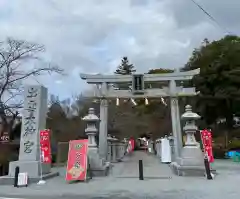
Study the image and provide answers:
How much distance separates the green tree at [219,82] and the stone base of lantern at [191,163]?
27.8 meters

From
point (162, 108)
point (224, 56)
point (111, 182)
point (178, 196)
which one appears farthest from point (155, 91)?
point (162, 108)

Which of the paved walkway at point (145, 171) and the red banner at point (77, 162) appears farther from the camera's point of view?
the paved walkway at point (145, 171)

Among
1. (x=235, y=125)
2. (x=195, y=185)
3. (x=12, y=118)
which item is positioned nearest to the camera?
(x=195, y=185)

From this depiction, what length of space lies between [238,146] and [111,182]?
29.2 metres

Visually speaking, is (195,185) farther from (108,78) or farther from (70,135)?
(70,135)

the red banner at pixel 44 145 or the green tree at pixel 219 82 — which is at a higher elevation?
the green tree at pixel 219 82

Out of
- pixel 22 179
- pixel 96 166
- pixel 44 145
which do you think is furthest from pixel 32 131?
pixel 96 166

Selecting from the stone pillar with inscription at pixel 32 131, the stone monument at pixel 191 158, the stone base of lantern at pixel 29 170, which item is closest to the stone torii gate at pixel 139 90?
the stone monument at pixel 191 158

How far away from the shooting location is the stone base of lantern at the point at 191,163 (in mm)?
17919

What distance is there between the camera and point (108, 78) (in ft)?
81.5

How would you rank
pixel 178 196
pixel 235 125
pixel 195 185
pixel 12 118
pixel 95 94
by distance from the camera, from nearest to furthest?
pixel 178 196, pixel 195 185, pixel 95 94, pixel 12 118, pixel 235 125

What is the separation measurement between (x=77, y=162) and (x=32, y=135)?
111 inches

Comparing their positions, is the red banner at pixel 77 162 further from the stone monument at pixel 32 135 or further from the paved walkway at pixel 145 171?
the paved walkway at pixel 145 171

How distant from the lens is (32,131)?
17.6 meters
